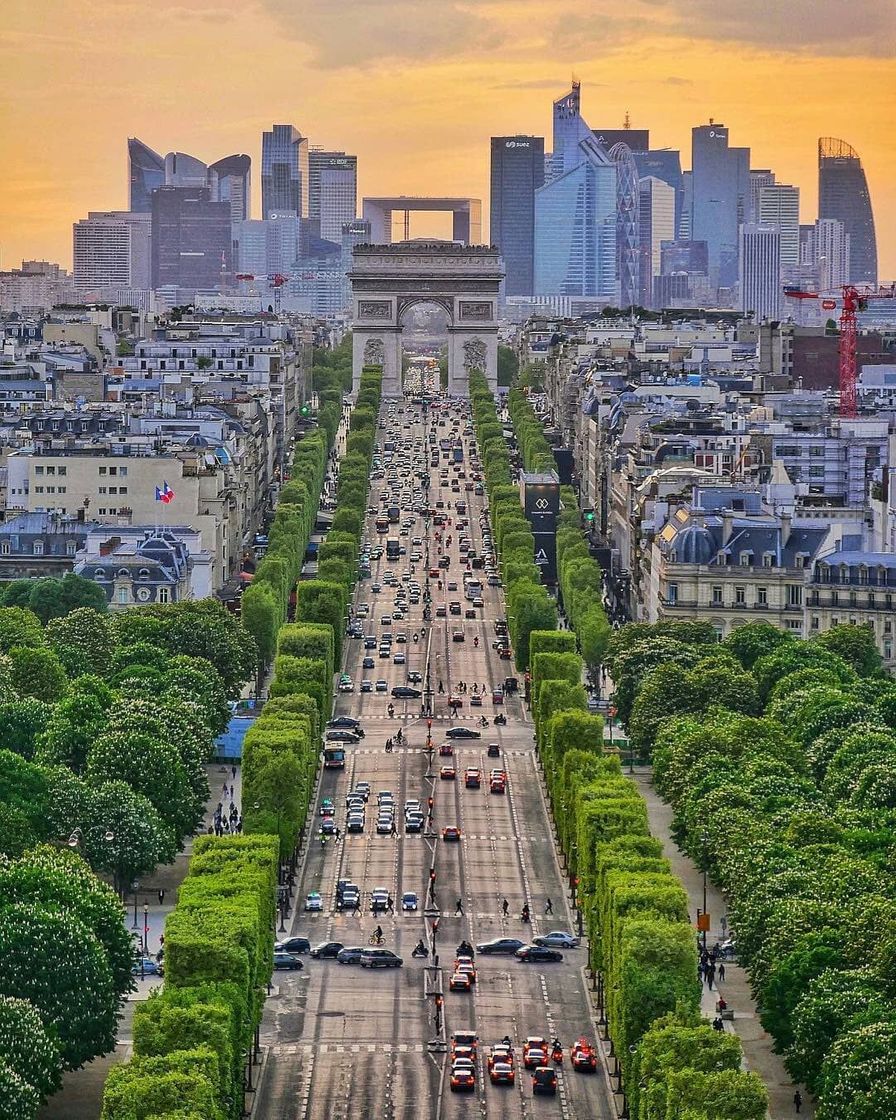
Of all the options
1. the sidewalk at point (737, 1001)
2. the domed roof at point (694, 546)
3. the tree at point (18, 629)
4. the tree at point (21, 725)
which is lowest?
the sidewalk at point (737, 1001)

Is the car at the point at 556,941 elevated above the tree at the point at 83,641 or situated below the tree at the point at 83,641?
below

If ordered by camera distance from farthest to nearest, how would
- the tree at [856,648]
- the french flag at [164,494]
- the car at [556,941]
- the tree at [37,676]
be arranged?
1. the french flag at [164,494]
2. the tree at [856,648]
3. the tree at [37,676]
4. the car at [556,941]

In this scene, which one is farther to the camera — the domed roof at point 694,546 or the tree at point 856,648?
the domed roof at point 694,546

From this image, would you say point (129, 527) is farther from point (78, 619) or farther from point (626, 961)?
point (626, 961)

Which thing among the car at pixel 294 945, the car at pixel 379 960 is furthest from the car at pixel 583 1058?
the car at pixel 294 945

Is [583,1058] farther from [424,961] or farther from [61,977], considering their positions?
[61,977]

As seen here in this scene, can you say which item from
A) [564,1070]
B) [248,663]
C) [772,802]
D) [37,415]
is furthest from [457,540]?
[564,1070]

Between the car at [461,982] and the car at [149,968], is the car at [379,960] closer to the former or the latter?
the car at [461,982]

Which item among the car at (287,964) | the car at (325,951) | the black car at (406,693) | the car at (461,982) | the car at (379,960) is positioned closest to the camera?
the car at (461,982)
